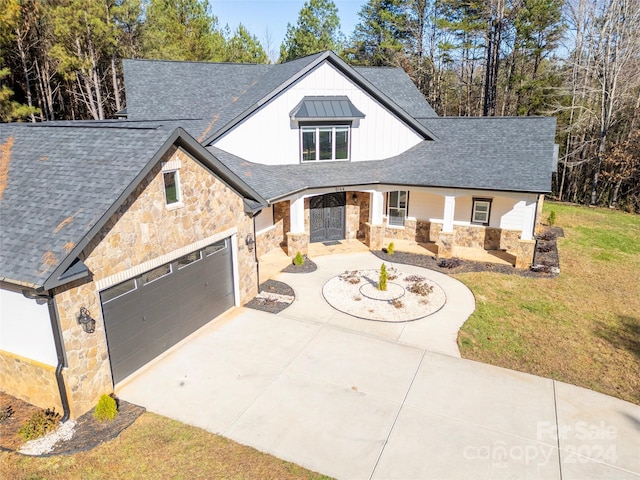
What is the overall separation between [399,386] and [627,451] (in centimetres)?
445

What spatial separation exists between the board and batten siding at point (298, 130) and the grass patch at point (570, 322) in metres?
8.05

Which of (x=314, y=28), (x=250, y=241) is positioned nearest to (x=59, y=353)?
(x=250, y=241)

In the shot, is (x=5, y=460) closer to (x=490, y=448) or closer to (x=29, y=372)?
(x=29, y=372)

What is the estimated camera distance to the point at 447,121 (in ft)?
70.3

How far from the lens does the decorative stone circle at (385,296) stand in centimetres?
1332

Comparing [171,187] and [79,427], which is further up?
[171,187]

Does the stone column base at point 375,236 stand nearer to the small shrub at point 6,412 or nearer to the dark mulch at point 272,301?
the dark mulch at point 272,301

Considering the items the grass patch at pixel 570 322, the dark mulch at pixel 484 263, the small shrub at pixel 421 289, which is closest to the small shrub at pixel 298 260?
the dark mulch at pixel 484 263

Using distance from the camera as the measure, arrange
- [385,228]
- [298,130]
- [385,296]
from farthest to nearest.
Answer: [385,228] → [298,130] → [385,296]

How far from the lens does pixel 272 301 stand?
13977 mm

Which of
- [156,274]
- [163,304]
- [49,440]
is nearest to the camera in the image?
[49,440]

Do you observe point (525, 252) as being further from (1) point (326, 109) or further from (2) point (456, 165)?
(1) point (326, 109)

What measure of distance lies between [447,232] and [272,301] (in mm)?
8692

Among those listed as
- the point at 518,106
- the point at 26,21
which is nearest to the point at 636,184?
the point at 518,106
